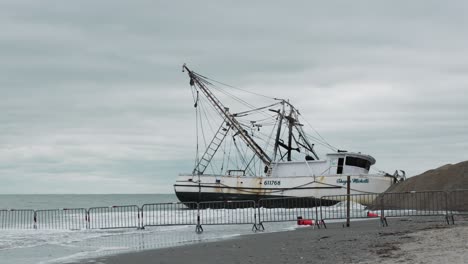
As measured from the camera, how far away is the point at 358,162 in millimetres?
45781

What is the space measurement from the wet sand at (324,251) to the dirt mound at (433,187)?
1266 centimetres

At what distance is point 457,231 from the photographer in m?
14.4

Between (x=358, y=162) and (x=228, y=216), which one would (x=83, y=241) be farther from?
(x=358, y=162)

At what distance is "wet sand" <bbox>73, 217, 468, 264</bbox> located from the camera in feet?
36.6

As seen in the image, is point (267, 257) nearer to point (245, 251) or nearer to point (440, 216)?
point (245, 251)

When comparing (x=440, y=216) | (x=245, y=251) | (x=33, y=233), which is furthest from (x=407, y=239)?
(x=33, y=233)

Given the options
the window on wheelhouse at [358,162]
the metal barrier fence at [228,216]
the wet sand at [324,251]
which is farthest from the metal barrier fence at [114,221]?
the window on wheelhouse at [358,162]

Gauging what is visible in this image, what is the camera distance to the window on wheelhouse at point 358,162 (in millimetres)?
45312

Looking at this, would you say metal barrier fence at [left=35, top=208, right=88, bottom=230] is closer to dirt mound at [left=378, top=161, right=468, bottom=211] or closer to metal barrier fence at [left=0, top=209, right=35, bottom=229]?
metal barrier fence at [left=0, top=209, right=35, bottom=229]

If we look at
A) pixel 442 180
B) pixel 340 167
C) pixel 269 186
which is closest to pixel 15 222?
pixel 269 186

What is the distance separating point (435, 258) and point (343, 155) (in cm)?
3541

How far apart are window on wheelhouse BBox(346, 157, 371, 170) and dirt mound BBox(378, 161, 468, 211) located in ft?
20.4

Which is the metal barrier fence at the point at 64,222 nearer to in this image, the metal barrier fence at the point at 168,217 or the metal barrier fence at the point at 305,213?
the metal barrier fence at the point at 305,213

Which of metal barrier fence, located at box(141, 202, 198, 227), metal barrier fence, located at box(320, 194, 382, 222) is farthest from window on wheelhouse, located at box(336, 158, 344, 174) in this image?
metal barrier fence, located at box(141, 202, 198, 227)
